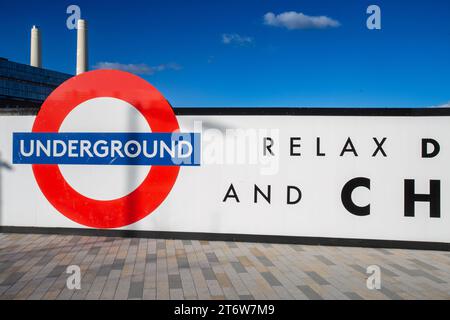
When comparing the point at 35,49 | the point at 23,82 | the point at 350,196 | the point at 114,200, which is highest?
the point at 35,49

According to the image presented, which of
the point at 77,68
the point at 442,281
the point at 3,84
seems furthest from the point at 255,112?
the point at 3,84

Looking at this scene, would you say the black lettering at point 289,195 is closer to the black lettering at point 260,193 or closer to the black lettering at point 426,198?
the black lettering at point 260,193

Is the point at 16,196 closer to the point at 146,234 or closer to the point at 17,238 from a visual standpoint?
the point at 17,238

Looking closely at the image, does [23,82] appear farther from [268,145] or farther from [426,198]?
[426,198]

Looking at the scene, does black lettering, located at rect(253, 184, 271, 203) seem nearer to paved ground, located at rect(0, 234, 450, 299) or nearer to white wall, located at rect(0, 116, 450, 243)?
white wall, located at rect(0, 116, 450, 243)

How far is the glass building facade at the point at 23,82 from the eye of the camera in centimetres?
6212

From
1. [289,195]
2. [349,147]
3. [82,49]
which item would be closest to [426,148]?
[349,147]

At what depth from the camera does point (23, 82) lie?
213 feet

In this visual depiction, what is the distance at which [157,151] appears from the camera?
6043mm

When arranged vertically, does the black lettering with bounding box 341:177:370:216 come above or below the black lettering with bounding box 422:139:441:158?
below

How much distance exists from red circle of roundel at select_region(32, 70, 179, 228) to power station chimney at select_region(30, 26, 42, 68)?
5939cm

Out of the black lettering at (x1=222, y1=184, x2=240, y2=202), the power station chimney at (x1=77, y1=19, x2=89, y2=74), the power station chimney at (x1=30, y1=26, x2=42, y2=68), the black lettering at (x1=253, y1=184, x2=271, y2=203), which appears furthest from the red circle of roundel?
the power station chimney at (x1=30, y1=26, x2=42, y2=68)

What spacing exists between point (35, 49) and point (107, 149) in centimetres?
6464

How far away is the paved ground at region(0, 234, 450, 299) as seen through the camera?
3.87 meters
